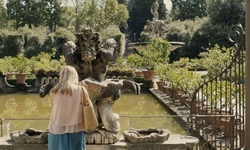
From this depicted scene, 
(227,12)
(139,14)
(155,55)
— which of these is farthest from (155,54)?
(139,14)

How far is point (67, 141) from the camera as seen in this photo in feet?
15.5

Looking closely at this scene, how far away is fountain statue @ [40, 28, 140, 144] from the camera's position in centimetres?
534

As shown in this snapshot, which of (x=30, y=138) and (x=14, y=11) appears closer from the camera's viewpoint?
(x=30, y=138)

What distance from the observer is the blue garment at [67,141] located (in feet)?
15.4

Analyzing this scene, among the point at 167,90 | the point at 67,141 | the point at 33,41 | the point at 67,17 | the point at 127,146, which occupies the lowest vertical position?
the point at 167,90

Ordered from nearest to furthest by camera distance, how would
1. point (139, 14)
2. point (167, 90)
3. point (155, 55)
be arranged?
point (167, 90), point (155, 55), point (139, 14)

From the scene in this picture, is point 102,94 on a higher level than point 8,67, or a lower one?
higher

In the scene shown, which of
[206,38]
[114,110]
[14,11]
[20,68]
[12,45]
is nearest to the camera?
[114,110]

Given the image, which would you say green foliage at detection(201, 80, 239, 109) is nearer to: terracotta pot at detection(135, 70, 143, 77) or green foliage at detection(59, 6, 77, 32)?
terracotta pot at detection(135, 70, 143, 77)

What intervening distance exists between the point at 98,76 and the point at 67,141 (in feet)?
3.72

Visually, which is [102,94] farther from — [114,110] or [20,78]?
[20,78]

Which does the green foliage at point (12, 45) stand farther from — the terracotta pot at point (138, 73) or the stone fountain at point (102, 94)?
the stone fountain at point (102, 94)

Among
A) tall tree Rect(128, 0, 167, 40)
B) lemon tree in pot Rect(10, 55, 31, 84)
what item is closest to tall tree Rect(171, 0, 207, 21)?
tall tree Rect(128, 0, 167, 40)

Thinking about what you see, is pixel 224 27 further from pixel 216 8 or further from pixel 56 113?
pixel 56 113
